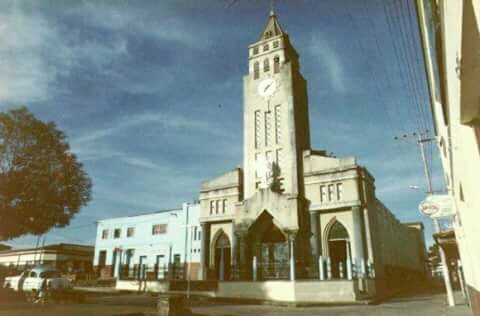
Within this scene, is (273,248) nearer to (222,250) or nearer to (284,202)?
(284,202)

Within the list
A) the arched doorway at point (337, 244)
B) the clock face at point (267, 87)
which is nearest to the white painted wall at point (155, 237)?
the clock face at point (267, 87)

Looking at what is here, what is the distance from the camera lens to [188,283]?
2402 centimetres

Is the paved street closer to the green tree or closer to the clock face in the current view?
the green tree

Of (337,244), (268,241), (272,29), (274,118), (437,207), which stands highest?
(272,29)

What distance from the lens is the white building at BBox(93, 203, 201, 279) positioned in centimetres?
4047

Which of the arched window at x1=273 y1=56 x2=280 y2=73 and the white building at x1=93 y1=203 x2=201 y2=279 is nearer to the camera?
the arched window at x1=273 y1=56 x2=280 y2=73

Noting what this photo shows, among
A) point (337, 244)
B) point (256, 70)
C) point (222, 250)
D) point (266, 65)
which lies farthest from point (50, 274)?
point (266, 65)

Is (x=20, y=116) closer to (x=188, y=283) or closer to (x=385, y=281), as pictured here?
(x=188, y=283)

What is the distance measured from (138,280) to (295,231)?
42.5ft

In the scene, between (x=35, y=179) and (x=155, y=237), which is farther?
(x=155, y=237)

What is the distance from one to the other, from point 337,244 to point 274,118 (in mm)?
12459

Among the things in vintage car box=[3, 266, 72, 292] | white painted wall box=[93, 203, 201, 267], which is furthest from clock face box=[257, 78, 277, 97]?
vintage car box=[3, 266, 72, 292]

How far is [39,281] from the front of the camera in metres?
20.9

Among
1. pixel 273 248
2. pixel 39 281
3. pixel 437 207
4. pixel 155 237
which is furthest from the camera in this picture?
pixel 155 237
